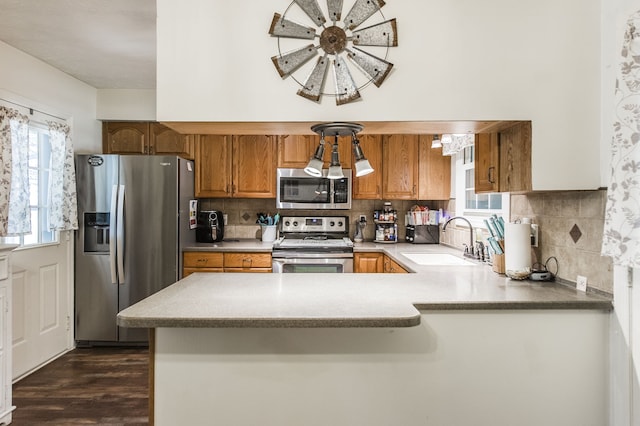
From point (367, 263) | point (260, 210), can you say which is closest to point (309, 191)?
point (260, 210)

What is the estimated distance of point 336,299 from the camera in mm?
1815

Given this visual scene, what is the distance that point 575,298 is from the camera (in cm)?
184

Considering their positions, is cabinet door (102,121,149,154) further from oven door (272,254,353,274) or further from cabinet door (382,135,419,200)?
cabinet door (382,135,419,200)

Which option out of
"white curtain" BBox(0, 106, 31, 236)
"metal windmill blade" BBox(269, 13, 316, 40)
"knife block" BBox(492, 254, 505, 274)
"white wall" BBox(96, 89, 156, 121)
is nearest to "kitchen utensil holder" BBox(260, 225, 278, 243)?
"white wall" BBox(96, 89, 156, 121)

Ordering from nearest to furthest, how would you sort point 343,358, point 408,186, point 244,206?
1. point 343,358
2. point 408,186
3. point 244,206

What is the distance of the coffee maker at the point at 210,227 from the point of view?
4.28 m

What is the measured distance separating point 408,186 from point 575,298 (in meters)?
2.50

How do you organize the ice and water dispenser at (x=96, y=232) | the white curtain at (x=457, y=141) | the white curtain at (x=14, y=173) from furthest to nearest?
the ice and water dispenser at (x=96, y=232), the white curtain at (x=457, y=141), the white curtain at (x=14, y=173)

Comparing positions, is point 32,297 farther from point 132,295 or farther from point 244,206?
point 244,206

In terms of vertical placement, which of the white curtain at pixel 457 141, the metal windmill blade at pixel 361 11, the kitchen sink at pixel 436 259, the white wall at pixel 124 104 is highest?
the white wall at pixel 124 104

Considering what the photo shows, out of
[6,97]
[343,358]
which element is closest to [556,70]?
[343,358]

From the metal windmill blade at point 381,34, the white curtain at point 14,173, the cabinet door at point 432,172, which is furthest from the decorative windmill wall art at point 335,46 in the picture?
the cabinet door at point 432,172

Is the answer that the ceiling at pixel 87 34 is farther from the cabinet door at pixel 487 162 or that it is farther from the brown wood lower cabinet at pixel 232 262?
the cabinet door at pixel 487 162

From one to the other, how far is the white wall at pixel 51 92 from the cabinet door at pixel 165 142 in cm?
53
